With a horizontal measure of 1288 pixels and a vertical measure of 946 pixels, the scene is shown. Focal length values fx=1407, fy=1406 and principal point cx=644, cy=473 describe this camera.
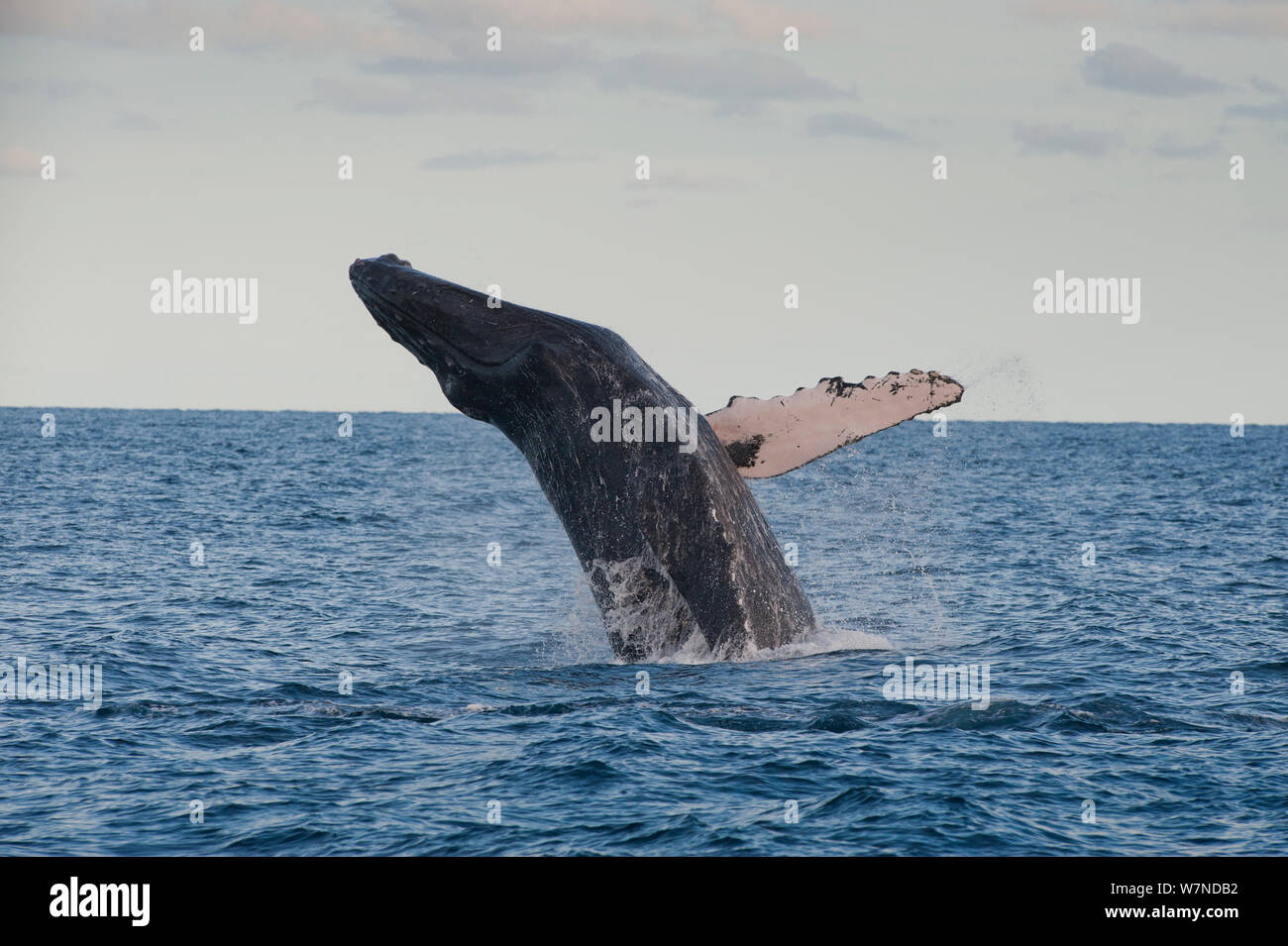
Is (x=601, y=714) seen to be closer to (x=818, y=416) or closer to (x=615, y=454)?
(x=615, y=454)

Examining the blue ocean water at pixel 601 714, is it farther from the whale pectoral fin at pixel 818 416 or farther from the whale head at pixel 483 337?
the whale head at pixel 483 337

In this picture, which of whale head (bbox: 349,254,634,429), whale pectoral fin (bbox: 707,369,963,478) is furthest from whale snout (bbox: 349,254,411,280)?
whale pectoral fin (bbox: 707,369,963,478)

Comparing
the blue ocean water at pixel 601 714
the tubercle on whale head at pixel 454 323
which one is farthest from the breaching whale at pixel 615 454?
the blue ocean water at pixel 601 714

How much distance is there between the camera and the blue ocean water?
28.8 ft

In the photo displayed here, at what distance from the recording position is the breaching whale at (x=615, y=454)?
35.7ft

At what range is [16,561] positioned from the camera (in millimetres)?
23547

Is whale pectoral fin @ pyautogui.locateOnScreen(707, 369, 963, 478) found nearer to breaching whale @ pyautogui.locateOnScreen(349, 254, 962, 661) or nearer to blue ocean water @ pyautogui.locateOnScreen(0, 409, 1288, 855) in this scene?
breaching whale @ pyautogui.locateOnScreen(349, 254, 962, 661)

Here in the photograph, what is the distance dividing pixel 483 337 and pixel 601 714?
3124mm

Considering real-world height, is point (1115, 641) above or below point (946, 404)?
below

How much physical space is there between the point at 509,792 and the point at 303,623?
28.3 ft

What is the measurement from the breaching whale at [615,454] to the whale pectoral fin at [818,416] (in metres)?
0.09

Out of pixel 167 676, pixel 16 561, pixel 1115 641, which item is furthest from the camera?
pixel 16 561
